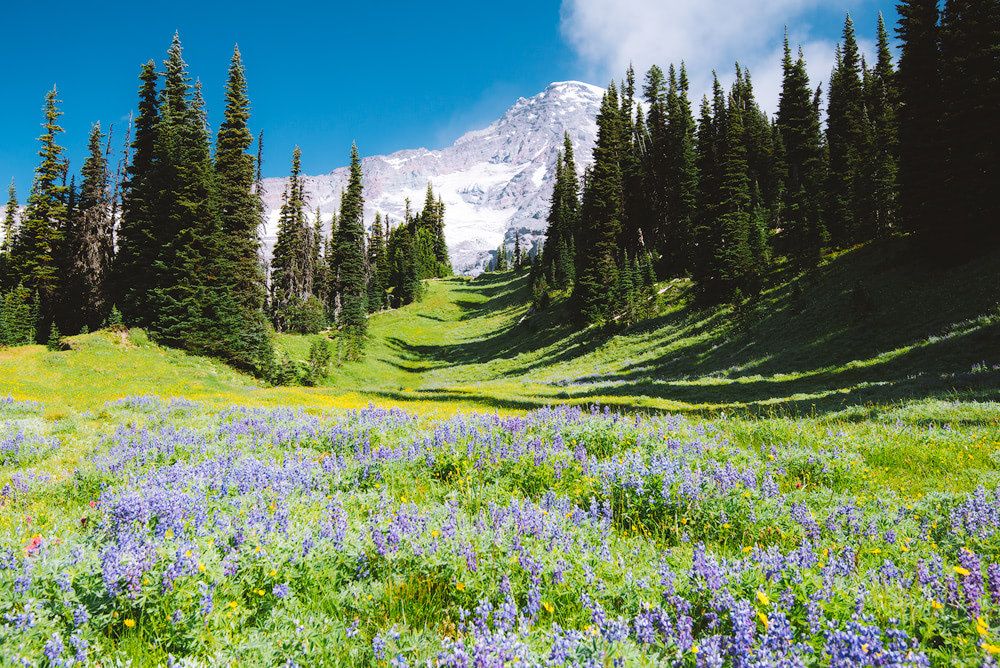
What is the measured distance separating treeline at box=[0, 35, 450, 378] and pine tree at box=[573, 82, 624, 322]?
2587 centimetres

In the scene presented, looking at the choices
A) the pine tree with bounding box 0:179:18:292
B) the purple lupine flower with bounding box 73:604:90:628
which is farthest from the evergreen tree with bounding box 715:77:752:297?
the pine tree with bounding box 0:179:18:292

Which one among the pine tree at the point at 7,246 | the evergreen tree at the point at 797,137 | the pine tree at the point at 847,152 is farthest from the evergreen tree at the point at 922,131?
the pine tree at the point at 7,246

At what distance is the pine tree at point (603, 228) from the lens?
5012 centimetres

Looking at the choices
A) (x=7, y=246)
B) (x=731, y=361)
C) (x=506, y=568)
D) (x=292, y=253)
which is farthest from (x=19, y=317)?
(x=731, y=361)

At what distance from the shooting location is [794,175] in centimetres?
5941

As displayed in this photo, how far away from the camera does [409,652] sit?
9.62 feet

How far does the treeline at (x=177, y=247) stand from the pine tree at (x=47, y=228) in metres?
0.13

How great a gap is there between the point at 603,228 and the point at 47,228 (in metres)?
60.9

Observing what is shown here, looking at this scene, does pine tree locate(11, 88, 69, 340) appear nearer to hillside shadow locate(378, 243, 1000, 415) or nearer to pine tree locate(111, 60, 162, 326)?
pine tree locate(111, 60, 162, 326)

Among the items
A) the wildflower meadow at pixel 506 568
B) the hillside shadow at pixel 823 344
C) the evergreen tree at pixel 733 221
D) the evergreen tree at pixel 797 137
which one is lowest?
the wildflower meadow at pixel 506 568

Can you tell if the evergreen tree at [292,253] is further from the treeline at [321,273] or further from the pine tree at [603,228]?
the pine tree at [603,228]

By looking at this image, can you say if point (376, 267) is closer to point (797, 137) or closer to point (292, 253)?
point (292, 253)

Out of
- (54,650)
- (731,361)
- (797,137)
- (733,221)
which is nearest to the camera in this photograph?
(54,650)

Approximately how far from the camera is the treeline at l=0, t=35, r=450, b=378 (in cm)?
3616
